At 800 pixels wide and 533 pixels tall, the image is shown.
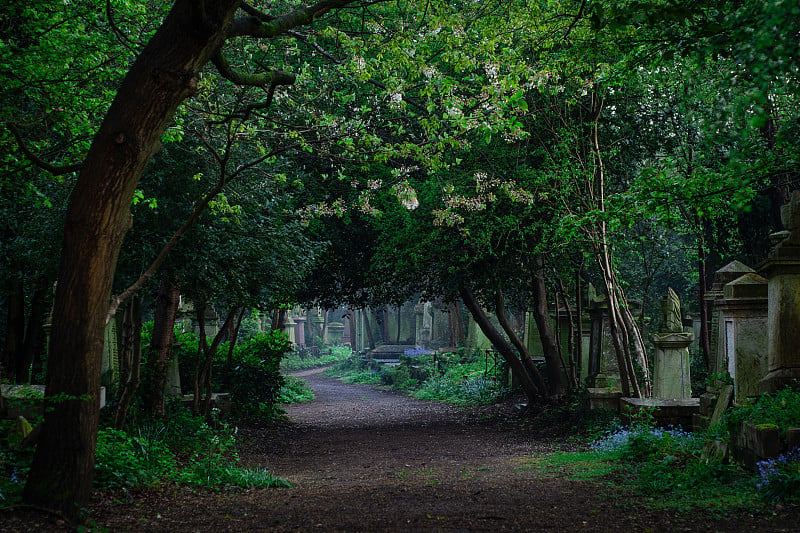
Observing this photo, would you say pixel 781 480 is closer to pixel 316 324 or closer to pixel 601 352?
pixel 601 352

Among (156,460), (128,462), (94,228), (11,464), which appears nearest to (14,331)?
(156,460)

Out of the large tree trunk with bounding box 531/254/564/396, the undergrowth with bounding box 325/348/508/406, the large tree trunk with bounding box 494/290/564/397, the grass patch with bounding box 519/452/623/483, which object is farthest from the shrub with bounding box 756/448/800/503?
the undergrowth with bounding box 325/348/508/406

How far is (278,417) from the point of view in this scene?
16.3 meters

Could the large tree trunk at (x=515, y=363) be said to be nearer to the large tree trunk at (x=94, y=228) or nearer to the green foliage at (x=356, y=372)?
the large tree trunk at (x=94, y=228)

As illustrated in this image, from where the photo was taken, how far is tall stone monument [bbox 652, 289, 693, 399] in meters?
11.3

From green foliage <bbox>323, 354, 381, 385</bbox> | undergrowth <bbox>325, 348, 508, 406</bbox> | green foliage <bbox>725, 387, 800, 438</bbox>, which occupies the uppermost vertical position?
green foliage <bbox>725, 387, 800, 438</bbox>

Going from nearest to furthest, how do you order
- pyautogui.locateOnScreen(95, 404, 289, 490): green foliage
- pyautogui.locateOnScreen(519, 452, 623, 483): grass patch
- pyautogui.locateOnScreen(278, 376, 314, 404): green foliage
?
pyautogui.locateOnScreen(95, 404, 289, 490): green foliage, pyautogui.locateOnScreen(519, 452, 623, 483): grass patch, pyautogui.locateOnScreen(278, 376, 314, 404): green foliage

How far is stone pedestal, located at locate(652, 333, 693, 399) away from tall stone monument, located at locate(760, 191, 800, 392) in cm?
416

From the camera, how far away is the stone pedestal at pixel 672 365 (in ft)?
37.0

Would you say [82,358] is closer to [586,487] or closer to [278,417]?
[586,487]

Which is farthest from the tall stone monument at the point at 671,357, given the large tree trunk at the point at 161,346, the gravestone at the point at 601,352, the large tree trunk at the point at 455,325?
the large tree trunk at the point at 455,325

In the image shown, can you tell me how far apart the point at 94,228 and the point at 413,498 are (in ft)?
12.0

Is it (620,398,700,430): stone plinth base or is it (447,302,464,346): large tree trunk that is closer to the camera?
(620,398,700,430): stone plinth base

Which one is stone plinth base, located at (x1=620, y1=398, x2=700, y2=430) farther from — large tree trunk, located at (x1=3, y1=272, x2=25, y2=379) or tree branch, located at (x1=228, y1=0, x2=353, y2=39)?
large tree trunk, located at (x1=3, y1=272, x2=25, y2=379)
